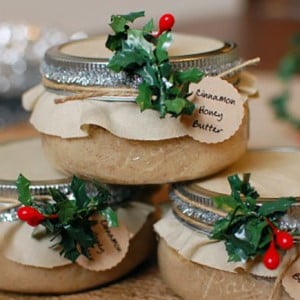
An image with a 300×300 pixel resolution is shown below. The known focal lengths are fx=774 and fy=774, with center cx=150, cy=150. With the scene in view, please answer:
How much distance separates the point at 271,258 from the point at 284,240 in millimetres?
18

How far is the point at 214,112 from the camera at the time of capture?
691mm

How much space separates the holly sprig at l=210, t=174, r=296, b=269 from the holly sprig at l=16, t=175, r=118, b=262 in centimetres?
11

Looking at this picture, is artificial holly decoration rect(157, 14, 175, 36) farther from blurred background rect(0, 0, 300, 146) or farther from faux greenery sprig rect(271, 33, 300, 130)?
faux greenery sprig rect(271, 33, 300, 130)

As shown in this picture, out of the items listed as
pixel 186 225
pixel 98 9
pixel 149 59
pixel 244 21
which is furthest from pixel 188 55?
pixel 244 21

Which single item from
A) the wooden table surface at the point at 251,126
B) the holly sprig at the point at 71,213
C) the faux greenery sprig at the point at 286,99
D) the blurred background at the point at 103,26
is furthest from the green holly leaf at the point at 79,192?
the faux greenery sprig at the point at 286,99

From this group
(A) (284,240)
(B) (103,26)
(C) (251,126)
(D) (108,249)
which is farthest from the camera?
(B) (103,26)

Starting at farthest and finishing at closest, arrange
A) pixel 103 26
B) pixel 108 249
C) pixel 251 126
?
1. pixel 103 26
2. pixel 251 126
3. pixel 108 249

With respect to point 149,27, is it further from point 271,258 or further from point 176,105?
point 271,258

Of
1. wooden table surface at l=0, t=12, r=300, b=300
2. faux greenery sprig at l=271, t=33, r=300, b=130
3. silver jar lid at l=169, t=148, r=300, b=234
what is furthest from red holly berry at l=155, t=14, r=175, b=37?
faux greenery sprig at l=271, t=33, r=300, b=130

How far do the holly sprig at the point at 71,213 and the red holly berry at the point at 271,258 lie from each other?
15 cm

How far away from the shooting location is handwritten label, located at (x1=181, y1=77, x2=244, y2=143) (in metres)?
0.68

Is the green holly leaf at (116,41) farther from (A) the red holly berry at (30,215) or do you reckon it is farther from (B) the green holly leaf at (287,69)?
(B) the green holly leaf at (287,69)

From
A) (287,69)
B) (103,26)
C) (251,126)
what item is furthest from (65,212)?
(103,26)

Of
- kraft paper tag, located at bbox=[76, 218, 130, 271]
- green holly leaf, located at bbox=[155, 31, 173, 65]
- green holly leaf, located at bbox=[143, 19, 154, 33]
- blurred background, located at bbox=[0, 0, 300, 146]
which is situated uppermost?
green holly leaf, located at bbox=[143, 19, 154, 33]
